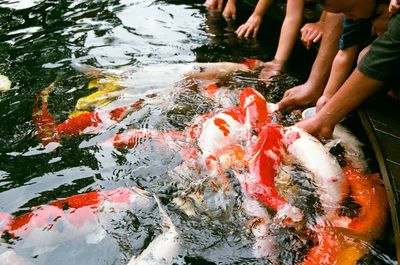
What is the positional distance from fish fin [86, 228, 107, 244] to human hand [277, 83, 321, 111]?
1616mm

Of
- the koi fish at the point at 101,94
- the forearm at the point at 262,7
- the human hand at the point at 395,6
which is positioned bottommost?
the koi fish at the point at 101,94

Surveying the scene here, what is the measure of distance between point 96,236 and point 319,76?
2.03 meters

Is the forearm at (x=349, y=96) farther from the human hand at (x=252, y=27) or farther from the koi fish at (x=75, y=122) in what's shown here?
the human hand at (x=252, y=27)

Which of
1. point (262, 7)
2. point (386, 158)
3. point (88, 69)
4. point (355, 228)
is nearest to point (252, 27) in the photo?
point (262, 7)

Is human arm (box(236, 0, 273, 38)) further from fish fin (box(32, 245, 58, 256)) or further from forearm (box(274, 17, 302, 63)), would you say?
fish fin (box(32, 245, 58, 256))

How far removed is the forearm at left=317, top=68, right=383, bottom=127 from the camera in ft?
7.98

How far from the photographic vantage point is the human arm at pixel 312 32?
3.80 meters

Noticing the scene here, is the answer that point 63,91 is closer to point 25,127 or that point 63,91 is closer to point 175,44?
point 25,127

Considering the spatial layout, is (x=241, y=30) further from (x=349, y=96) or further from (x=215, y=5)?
(x=349, y=96)

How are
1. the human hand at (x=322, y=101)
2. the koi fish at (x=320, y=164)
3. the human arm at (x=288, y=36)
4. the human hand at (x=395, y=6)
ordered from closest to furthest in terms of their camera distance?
the human hand at (x=395, y=6) → the koi fish at (x=320, y=164) → the human hand at (x=322, y=101) → the human arm at (x=288, y=36)

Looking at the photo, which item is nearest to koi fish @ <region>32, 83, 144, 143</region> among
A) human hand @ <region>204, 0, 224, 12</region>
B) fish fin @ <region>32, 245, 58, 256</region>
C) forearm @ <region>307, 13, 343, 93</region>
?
fish fin @ <region>32, 245, 58, 256</region>

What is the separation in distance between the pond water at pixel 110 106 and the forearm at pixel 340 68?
73 centimetres

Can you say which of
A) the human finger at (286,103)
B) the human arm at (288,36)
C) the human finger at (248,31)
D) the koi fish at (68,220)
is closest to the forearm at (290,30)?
the human arm at (288,36)

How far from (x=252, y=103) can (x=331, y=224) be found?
39.9 inches
